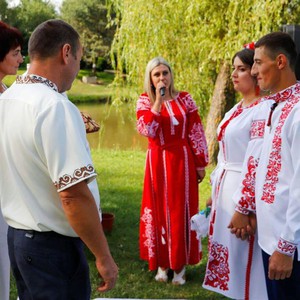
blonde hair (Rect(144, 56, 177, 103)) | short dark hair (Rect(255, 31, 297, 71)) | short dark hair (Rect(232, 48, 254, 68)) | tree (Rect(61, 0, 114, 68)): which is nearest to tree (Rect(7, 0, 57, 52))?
tree (Rect(61, 0, 114, 68))

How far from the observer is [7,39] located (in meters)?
3.54

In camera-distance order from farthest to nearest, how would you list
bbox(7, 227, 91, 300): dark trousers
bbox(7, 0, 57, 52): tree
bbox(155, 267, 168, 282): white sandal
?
bbox(7, 0, 57, 52): tree, bbox(155, 267, 168, 282): white sandal, bbox(7, 227, 91, 300): dark trousers

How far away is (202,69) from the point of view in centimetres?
966

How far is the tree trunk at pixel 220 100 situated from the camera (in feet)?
32.1

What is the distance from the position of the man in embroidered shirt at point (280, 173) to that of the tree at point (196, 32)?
20.9 feet

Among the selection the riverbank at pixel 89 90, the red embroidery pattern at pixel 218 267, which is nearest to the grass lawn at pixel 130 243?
the red embroidery pattern at pixel 218 267

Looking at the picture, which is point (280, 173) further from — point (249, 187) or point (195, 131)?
point (195, 131)

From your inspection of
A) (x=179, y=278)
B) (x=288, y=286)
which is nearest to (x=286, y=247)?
(x=288, y=286)

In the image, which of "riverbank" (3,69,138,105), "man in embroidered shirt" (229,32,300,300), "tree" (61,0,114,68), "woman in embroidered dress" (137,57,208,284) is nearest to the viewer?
"man in embroidered shirt" (229,32,300,300)

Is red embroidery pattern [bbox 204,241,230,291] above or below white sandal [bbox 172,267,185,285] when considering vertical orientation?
above

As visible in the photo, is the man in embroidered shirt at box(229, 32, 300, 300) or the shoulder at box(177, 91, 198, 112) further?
the shoulder at box(177, 91, 198, 112)

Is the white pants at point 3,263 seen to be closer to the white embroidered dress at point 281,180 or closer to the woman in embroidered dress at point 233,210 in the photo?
the woman in embroidered dress at point 233,210

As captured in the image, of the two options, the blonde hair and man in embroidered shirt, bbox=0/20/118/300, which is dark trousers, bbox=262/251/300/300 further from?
the blonde hair

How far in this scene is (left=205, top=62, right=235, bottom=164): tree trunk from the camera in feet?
32.1
